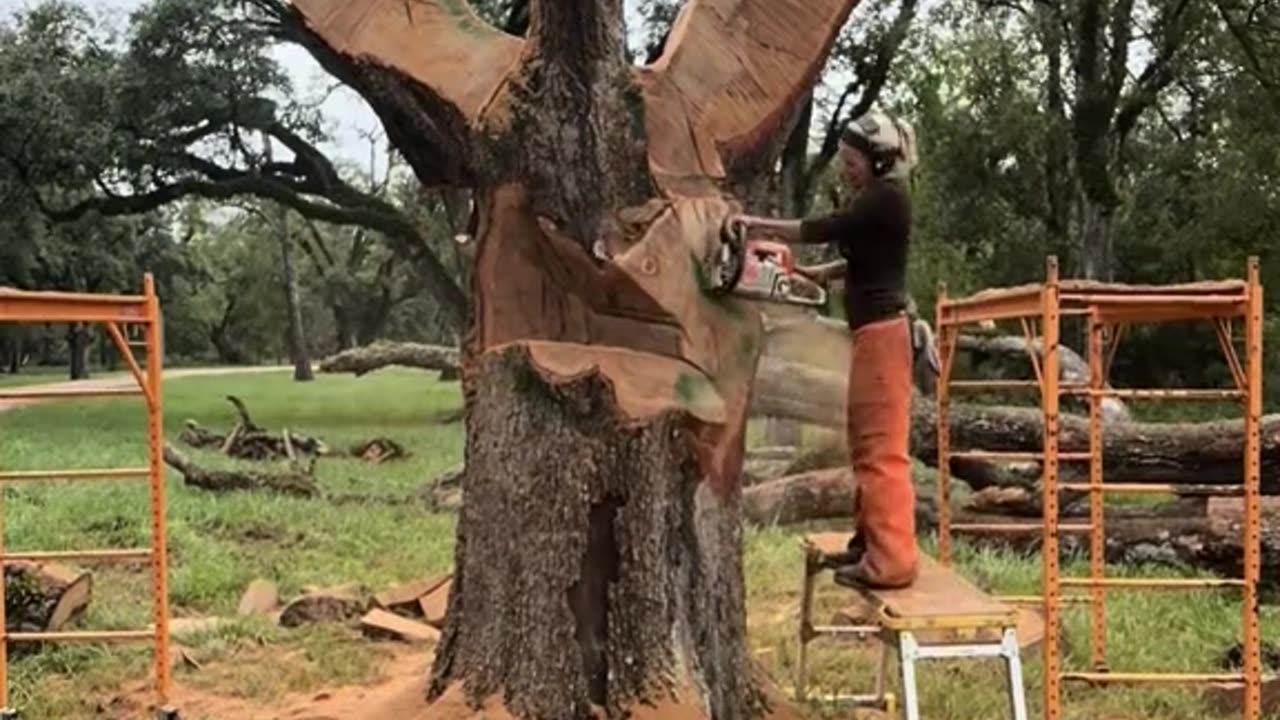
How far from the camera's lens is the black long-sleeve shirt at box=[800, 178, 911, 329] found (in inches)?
171

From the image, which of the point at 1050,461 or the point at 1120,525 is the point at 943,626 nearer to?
the point at 1050,461

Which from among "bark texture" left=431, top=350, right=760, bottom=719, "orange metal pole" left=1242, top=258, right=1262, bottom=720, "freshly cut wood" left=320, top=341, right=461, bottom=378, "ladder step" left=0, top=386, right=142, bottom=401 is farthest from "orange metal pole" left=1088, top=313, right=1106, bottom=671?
"freshly cut wood" left=320, top=341, right=461, bottom=378

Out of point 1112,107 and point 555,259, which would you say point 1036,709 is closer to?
point 555,259

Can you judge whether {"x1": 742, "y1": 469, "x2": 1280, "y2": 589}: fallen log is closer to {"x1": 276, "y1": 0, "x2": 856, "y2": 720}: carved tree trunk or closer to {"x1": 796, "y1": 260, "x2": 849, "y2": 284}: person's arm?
{"x1": 796, "y1": 260, "x2": 849, "y2": 284}: person's arm

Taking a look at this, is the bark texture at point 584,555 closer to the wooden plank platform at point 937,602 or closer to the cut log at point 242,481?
the wooden plank platform at point 937,602

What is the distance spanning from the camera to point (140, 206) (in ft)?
73.5

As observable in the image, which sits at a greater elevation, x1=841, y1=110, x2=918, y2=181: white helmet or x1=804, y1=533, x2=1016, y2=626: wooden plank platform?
x1=841, y1=110, x2=918, y2=181: white helmet

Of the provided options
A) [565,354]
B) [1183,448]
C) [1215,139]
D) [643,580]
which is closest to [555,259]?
[565,354]

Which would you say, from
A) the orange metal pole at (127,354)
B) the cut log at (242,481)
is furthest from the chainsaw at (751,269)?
the cut log at (242,481)

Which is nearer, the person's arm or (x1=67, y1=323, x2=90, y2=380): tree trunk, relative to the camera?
the person's arm

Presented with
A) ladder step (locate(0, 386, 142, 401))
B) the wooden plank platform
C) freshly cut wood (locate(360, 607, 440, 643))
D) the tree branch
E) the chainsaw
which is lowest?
freshly cut wood (locate(360, 607, 440, 643))

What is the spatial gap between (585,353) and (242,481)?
320 inches

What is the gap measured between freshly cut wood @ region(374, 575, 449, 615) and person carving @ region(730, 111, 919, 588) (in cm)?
338

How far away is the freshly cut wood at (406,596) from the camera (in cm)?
730
